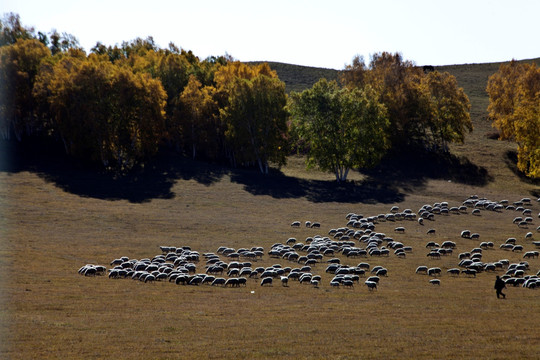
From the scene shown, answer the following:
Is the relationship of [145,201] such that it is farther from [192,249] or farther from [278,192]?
[192,249]

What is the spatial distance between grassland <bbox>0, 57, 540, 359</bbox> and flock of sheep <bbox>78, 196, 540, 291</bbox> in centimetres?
113

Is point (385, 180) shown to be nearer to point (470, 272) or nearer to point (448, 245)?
point (448, 245)

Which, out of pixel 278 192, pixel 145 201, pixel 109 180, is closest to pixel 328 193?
pixel 278 192

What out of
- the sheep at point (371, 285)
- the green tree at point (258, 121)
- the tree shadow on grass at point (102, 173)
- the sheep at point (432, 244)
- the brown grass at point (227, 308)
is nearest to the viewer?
the brown grass at point (227, 308)

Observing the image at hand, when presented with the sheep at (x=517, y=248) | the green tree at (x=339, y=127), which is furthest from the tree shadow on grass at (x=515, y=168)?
the sheep at (x=517, y=248)

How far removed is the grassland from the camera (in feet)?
86.4

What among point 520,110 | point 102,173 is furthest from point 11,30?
point 520,110

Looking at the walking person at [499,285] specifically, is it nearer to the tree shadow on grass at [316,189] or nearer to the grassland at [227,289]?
the grassland at [227,289]

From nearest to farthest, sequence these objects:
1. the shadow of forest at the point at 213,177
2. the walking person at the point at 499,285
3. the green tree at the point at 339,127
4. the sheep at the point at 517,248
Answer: the walking person at the point at 499,285, the sheep at the point at 517,248, the shadow of forest at the point at 213,177, the green tree at the point at 339,127

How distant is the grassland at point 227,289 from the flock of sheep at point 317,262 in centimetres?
113

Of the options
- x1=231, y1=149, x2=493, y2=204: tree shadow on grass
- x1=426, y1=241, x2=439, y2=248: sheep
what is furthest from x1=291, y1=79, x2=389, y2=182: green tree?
x1=426, y1=241, x2=439, y2=248: sheep

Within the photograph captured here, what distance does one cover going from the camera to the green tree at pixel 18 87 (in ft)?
331

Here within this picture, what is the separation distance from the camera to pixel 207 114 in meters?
108

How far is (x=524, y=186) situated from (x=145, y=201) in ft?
208
